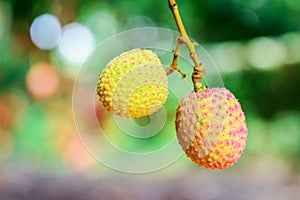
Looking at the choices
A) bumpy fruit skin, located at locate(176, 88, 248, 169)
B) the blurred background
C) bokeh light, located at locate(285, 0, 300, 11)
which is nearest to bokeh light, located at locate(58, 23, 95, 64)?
the blurred background

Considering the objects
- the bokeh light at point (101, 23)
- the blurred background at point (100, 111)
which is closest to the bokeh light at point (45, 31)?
the blurred background at point (100, 111)

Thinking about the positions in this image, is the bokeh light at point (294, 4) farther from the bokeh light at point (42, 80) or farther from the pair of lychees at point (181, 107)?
the pair of lychees at point (181, 107)

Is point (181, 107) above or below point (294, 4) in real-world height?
below

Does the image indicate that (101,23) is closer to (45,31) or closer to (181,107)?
(45,31)

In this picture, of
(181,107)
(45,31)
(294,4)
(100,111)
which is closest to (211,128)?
(181,107)

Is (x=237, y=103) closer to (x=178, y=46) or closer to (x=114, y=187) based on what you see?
(x=178, y=46)

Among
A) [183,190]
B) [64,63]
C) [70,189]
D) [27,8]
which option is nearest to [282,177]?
[183,190]
